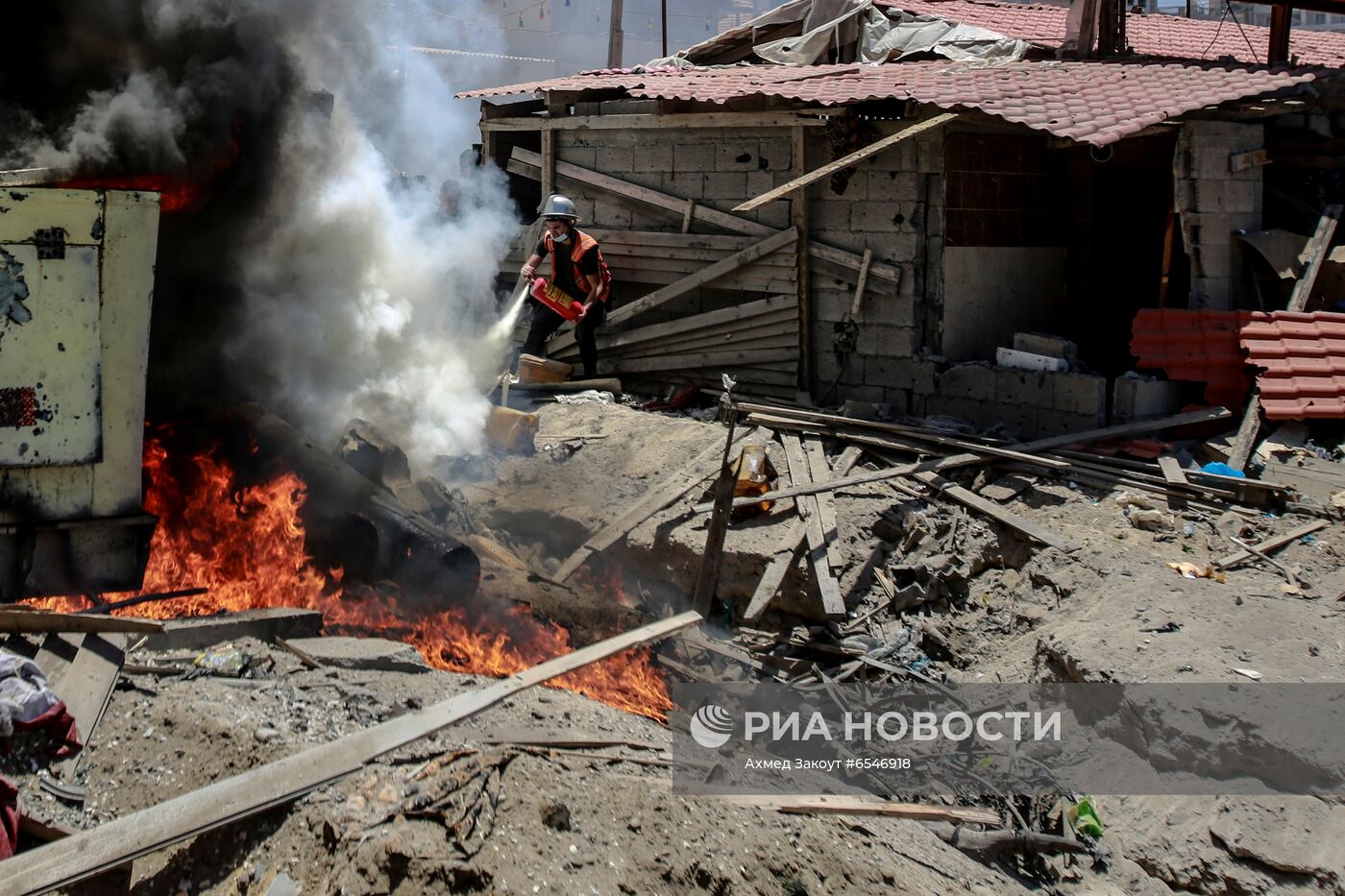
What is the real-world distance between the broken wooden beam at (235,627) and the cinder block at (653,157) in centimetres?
802

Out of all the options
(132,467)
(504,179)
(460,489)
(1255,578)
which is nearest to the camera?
(132,467)

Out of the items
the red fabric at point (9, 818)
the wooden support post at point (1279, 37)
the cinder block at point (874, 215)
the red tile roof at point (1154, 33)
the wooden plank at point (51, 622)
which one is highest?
the red tile roof at point (1154, 33)

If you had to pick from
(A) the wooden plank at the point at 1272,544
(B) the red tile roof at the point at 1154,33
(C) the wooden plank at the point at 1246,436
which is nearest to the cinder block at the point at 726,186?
(B) the red tile roof at the point at 1154,33

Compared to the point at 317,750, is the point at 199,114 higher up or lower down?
higher up

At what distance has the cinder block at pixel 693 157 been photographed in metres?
12.0

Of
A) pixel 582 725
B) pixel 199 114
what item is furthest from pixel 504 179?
pixel 582 725

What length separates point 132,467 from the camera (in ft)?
18.2

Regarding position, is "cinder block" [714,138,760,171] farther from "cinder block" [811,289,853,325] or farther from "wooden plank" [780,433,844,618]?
"wooden plank" [780,433,844,618]

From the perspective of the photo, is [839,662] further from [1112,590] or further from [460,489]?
[460,489]

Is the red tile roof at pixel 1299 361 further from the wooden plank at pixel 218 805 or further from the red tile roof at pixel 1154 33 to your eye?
the wooden plank at pixel 218 805

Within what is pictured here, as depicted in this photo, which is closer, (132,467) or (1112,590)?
(132,467)

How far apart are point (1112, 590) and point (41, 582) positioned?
6.34m

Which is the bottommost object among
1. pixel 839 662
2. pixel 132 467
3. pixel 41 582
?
→ pixel 839 662

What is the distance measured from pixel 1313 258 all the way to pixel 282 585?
30.6 feet
